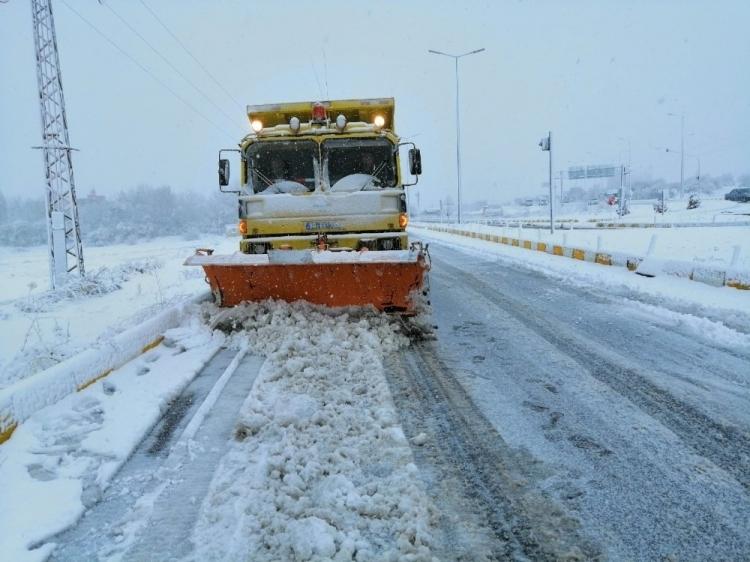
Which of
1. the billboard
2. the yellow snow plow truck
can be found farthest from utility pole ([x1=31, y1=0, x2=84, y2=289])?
the billboard

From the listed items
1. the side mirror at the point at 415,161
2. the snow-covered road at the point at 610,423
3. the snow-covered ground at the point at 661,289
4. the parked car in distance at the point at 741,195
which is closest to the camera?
A: the snow-covered road at the point at 610,423

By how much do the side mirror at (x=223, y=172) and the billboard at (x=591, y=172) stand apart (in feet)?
225

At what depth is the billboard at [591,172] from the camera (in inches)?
2655

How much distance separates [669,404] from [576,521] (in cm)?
187

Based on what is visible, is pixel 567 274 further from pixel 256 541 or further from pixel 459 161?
pixel 459 161

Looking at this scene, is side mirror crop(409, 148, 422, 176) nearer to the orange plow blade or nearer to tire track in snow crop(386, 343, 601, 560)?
the orange plow blade

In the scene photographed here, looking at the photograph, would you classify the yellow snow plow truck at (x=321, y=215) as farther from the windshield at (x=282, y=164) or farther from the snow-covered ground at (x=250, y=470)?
the snow-covered ground at (x=250, y=470)

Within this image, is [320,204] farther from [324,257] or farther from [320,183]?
[324,257]

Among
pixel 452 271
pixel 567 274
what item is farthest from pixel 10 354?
pixel 567 274

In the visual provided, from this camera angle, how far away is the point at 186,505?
2602mm

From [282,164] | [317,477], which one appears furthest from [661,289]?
[317,477]

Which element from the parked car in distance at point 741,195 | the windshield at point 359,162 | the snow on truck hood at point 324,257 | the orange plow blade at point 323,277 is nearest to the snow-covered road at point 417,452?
the orange plow blade at point 323,277

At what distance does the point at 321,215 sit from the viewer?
265 inches

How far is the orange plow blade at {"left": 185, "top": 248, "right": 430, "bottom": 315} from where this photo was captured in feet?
18.3
